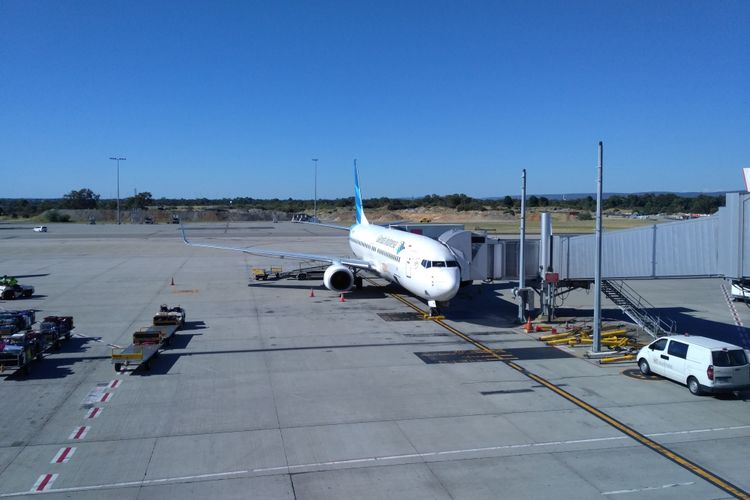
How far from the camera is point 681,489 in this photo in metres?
11.4

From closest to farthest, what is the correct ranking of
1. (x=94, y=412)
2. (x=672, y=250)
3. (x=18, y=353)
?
(x=94, y=412), (x=18, y=353), (x=672, y=250)

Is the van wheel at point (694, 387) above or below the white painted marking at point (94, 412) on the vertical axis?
above

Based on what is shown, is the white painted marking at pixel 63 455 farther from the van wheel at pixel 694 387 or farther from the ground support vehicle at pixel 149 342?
the van wheel at pixel 694 387

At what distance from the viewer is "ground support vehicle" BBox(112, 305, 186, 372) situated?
19500mm

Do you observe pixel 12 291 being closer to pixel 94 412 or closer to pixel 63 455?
pixel 94 412

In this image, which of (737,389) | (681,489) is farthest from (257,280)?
(681,489)

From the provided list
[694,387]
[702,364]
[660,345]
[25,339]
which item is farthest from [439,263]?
[25,339]

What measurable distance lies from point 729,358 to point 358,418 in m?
10.6

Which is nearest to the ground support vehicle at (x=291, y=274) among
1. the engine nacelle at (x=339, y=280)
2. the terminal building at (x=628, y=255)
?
the engine nacelle at (x=339, y=280)

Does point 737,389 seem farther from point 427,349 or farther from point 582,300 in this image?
point 582,300

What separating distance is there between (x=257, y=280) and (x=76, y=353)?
21325mm

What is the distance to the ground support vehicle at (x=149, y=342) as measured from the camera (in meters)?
19.5

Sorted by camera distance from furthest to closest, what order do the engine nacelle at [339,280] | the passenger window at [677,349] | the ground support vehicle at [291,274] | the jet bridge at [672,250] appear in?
the ground support vehicle at [291,274] → the engine nacelle at [339,280] → the jet bridge at [672,250] → the passenger window at [677,349]

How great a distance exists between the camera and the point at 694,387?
57.6 feet
